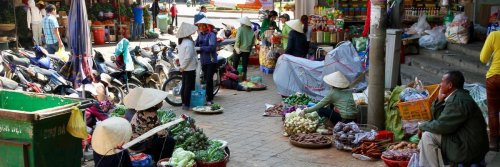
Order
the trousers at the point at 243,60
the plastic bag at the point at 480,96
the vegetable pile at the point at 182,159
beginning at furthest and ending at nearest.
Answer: the trousers at the point at 243,60
the plastic bag at the point at 480,96
the vegetable pile at the point at 182,159

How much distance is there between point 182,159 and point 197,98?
Answer: 4146mm

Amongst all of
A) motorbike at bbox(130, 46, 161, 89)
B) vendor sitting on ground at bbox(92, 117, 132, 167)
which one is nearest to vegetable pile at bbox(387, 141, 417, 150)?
vendor sitting on ground at bbox(92, 117, 132, 167)

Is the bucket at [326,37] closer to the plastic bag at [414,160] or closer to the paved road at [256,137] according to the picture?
the paved road at [256,137]

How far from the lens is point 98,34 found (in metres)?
20.0

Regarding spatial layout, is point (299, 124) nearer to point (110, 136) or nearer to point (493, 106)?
point (493, 106)

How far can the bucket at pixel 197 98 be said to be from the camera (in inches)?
402

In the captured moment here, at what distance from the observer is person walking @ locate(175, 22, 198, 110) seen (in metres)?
9.68

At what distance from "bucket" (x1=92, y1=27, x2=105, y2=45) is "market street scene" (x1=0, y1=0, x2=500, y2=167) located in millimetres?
3852

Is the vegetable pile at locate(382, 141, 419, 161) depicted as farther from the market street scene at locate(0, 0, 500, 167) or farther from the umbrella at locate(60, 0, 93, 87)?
the umbrella at locate(60, 0, 93, 87)

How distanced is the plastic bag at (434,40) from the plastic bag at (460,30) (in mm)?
224

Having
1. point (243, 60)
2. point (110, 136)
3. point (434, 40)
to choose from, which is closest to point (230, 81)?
point (243, 60)

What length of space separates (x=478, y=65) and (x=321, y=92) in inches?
122

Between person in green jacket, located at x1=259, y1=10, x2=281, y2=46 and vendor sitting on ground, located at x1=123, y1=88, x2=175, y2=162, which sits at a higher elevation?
person in green jacket, located at x1=259, y1=10, x2=281, y2=46

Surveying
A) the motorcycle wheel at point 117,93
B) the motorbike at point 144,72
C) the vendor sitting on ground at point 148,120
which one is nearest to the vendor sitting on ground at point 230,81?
the motorbike at point 144,72
